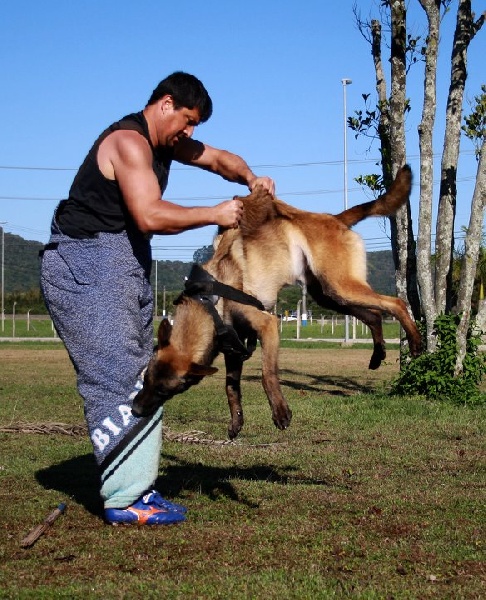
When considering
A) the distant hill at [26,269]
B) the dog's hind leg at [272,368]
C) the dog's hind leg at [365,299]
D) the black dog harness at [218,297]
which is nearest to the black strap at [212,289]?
the black dog harness at [218,297]

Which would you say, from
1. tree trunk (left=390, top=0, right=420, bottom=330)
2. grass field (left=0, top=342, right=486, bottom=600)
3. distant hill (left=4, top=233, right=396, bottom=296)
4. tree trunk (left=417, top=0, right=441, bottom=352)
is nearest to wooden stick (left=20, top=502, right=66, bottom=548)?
grass field (left=0, top=342, right=486, bottom=600)

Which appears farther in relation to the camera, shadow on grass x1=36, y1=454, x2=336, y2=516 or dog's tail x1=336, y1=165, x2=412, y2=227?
shadow on grass x1=36, y1=454, x2=336, y2=516

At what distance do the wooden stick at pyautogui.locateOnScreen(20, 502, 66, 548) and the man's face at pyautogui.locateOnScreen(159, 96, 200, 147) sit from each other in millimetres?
2380

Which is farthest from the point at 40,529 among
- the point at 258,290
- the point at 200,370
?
the point at 258,290

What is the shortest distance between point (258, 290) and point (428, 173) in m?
7.87

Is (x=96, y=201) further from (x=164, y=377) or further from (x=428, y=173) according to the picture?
(x=428, y=173)

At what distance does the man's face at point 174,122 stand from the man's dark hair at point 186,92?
0.03m

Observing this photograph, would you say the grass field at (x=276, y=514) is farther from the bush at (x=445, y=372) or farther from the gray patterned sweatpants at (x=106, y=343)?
the bush at (x=445, y=372)

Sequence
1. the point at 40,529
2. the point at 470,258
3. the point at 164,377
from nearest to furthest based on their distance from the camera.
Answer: the point at 40,529 → the point at 164,377 → the point at 470,258

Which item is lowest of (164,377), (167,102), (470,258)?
(164,377)

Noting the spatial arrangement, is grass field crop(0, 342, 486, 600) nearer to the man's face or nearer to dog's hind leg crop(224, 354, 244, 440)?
dog's hind leg crop(224, 354, 244, 440)

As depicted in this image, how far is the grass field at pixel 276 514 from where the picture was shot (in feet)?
14.1

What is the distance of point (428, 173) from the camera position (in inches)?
502

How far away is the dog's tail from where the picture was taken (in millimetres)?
5871
